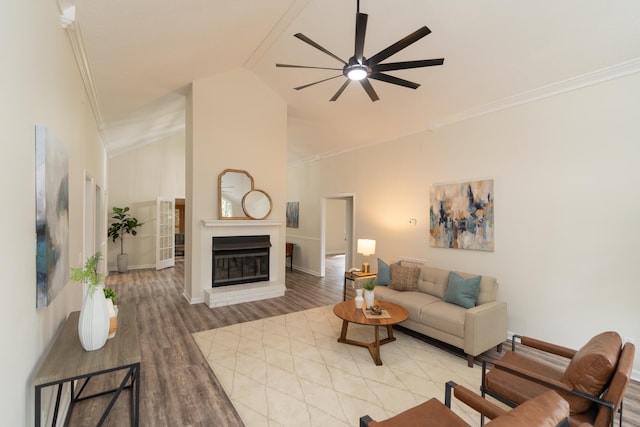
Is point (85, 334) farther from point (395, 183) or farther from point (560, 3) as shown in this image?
point (395, 183)

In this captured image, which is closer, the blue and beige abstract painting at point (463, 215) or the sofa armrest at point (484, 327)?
the sofa armrest at point (484, 327)

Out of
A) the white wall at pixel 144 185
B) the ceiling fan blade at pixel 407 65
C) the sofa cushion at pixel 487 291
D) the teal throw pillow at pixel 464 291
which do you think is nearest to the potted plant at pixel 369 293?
the teal throw pillow at pixel 464 291

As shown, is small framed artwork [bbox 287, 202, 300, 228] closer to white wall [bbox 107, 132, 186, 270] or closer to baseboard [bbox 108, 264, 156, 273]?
white wall [bbox 107, 132, 186, 270]

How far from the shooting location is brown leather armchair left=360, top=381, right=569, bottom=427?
3.82 ft

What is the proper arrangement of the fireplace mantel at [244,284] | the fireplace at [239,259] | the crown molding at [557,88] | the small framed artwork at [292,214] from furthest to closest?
the small framed artwork at [292,214], the fireplace at [239,259], the fireplace mantel at [244,284], the crown molding at [557,88]

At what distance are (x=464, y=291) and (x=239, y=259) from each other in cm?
387

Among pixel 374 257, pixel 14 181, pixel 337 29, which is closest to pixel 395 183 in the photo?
pixel 374 257

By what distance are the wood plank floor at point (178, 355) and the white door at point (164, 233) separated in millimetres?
1397

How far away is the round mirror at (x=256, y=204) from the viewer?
560cm

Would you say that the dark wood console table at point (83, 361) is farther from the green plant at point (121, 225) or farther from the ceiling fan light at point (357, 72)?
the green plant at point (121, 225)

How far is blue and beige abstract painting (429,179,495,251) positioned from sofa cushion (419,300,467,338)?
43.8 inches

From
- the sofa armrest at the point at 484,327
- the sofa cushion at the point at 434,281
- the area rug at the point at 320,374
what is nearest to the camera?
the area rug at the point at 320,374

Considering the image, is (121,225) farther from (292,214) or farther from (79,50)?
(79,50)

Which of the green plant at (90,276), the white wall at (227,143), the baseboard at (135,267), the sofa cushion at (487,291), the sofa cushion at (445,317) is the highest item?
the white wall at (227,143)
